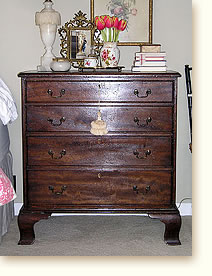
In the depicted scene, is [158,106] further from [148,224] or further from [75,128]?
[148,224]

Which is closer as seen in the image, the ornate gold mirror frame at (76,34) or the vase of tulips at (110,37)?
the vase of tulips at (110,37)

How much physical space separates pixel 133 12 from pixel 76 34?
0.46m

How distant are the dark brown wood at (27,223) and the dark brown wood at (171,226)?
28.3 inches

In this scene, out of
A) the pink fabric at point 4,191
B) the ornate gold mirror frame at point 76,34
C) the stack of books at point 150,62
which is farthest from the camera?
the ornate gold mirror frame at point 76,34

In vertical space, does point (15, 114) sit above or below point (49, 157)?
above

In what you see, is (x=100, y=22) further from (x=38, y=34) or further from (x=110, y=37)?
(x=38, y=34)

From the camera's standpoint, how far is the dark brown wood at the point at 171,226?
267 cm

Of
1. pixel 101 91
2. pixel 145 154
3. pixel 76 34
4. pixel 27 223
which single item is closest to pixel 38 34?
pixel 76 34

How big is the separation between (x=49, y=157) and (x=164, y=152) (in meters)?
0.72

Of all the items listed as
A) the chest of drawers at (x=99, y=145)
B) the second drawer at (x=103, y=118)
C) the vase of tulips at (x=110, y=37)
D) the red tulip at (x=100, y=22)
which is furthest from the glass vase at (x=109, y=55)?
the second drawer at (x=103, y=118)

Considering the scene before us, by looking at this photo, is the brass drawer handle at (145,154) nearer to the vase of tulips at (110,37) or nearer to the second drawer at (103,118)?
the second drawer at (103,118)

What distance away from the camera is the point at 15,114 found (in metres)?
2.94

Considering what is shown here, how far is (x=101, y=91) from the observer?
2.56m
